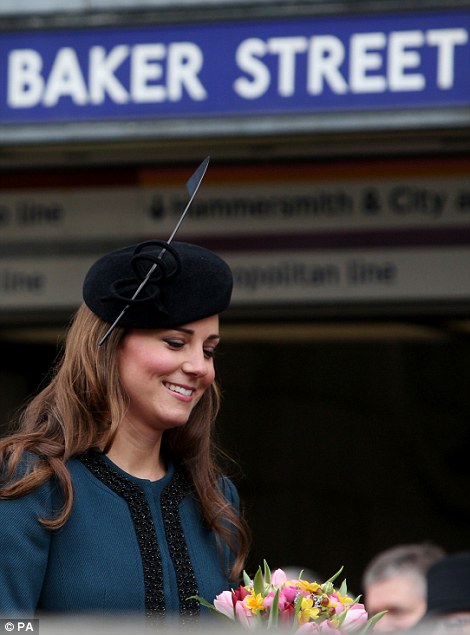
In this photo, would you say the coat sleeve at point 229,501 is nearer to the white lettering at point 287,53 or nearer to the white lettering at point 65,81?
the white lettering at point 287,53

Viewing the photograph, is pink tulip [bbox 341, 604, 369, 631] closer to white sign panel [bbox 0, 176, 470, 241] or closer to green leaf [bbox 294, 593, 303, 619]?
green leaf [bbox 294, 593, 303, 619]

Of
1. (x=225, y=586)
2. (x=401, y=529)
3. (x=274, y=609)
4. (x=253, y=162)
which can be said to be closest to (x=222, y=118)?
(x=253, y=162)

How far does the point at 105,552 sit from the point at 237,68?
8.75ft

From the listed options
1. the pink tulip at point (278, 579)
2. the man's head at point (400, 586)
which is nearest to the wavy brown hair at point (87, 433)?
the pink tulip at point (278, 579)

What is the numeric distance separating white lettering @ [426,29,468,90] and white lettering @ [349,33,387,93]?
17 cm

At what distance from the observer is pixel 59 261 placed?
6.24 m

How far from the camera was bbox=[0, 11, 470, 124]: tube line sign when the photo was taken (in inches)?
195

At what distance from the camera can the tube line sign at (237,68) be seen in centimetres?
496

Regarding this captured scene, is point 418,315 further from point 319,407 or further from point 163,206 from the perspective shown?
point 319,407

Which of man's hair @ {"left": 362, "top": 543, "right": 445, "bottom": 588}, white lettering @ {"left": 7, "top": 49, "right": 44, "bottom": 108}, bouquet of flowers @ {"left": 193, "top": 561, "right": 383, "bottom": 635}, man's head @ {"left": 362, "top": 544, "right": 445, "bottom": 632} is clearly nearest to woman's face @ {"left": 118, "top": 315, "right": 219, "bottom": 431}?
bouquet of flowers @ {"left": 193, "top": 561, "right": 383, "bottom": 635}

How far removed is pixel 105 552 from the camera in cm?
274

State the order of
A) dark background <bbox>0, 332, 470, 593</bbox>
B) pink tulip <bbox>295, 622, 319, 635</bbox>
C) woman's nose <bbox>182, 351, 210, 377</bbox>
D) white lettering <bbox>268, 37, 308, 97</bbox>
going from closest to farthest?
pink tulip <bbox>295, 622, 319, 635</bbox> → woman's nose <bbox>182, 351, 210, 377</bbox> → white lettering <bbox>268, 37, 308, 97</bbox> → dark background <bbox>0, 332, 470, 593</bbox>

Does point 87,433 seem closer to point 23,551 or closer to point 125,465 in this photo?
point 125,465

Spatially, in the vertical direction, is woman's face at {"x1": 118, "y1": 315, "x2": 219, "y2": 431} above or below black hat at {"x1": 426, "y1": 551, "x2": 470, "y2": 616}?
above
